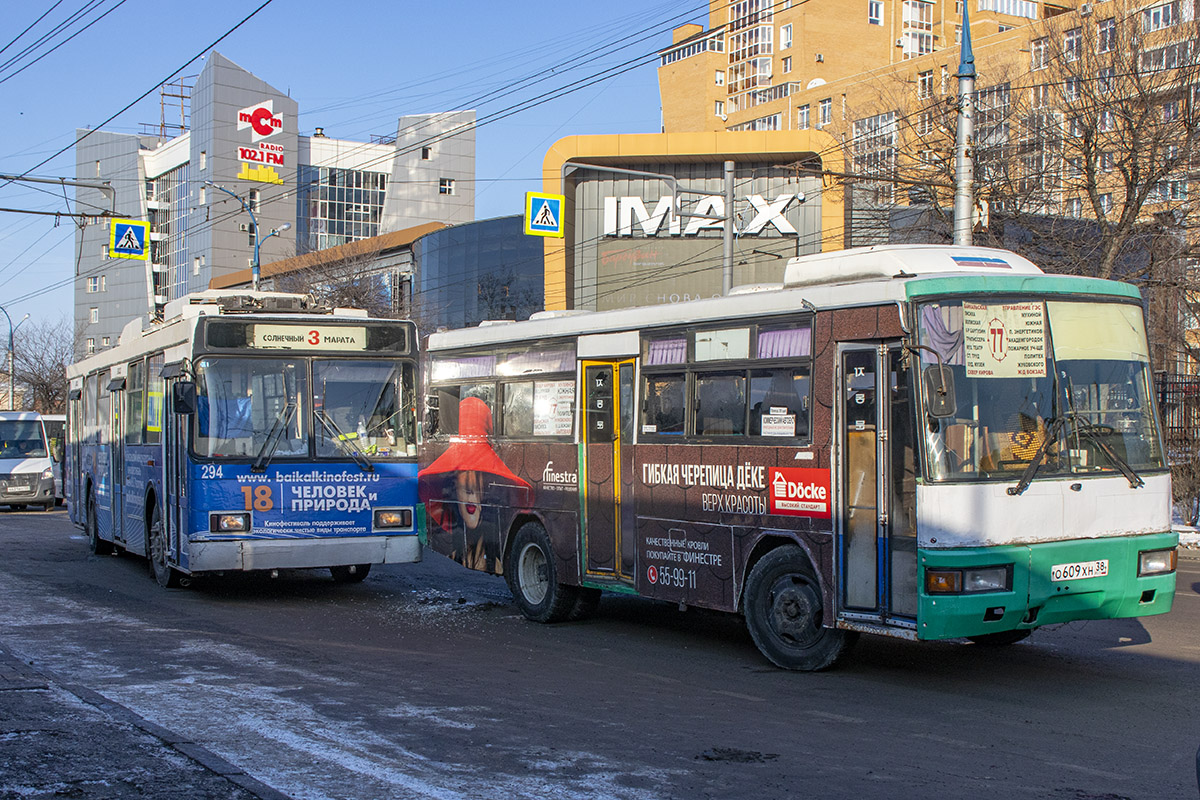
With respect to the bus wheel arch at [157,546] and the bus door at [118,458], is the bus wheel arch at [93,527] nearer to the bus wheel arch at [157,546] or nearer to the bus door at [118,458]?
the bus door at [118,458]

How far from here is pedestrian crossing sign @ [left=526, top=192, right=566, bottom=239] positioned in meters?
25.6

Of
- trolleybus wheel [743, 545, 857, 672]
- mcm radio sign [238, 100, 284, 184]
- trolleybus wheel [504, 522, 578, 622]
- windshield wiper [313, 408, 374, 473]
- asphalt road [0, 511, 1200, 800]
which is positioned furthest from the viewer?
mcm radio sign [238, 100, 284, 184]

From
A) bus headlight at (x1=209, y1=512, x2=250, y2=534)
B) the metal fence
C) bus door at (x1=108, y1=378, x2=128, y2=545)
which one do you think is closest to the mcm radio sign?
bus door at (x1=108, y1=378, x2=128, y2=545)

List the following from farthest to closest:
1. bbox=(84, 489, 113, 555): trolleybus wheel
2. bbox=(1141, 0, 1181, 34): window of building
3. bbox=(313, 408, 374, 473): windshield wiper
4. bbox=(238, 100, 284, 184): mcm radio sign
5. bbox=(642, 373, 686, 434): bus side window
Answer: bbox=(238, 100, 284, 184): mcm radio sign < bbox=(1141, 0, 1181, 34): window of building < bbox=(84, 489, 113, 555): trolleybus wheel < bbox=(313, 408, 374, 473): windshield wiper < bbox=(642, 373, 686, 434): bus side window

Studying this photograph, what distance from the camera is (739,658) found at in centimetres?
991

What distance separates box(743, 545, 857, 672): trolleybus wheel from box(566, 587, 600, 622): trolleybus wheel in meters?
2.75

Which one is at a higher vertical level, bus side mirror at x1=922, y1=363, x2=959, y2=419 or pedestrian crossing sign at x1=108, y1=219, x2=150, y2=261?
pedestrian crossing sign at x1=108, y1=219, x2=150, y2=261

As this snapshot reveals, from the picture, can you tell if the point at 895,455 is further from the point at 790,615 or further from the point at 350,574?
the point at 350,574

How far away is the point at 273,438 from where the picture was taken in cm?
1317

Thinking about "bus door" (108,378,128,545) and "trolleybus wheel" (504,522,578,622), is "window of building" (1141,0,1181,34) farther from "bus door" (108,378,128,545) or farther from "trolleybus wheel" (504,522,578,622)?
"bus door" (108,378,128,545)

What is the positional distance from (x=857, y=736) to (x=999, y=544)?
1.76 m

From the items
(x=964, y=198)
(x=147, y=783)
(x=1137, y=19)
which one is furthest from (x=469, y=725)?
(x=1137, y=19)

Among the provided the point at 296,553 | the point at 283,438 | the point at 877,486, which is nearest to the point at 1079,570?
the point at 877,486

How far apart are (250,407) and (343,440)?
1.06m
